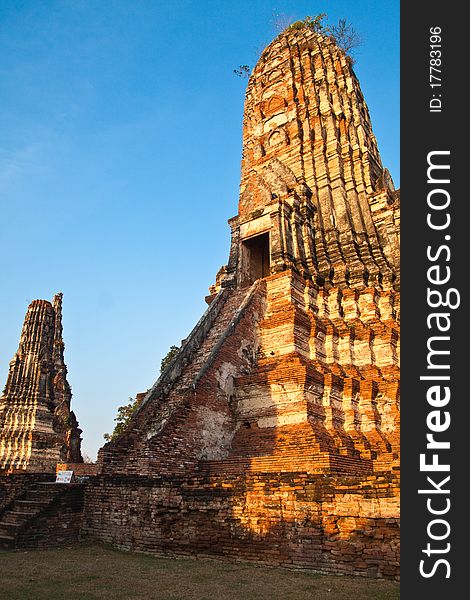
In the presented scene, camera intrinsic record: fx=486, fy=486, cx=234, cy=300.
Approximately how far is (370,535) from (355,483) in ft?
2.47

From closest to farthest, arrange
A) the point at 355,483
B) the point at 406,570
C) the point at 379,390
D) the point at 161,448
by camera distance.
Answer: the point at 406,570
the point at 355,483
the point at 161,448
the point at 379,390

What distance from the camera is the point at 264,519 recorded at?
7672 millimetres

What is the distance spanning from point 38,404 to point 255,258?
1457 cm

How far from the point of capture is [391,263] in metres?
16.5

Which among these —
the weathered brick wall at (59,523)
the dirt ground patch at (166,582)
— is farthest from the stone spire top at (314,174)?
Answer: the dirt ground patch at (166,582)

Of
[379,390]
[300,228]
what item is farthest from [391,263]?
[379,390]

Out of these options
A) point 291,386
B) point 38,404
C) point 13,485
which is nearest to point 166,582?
point 291,386

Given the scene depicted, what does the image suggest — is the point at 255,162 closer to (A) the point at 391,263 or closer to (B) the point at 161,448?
(A) the point at 391,263

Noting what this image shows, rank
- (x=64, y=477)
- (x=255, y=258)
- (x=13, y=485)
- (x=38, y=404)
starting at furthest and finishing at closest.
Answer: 1. (x=38, y=404)
2. (x=255, y=258)
3. (x=64, y=477)
4. (x=13, y=485)

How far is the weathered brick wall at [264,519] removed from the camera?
22.1ft

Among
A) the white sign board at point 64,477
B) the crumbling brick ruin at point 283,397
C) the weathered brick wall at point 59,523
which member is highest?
the crumbling brick ruin at point 283,397

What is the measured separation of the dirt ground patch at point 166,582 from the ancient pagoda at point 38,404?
16.8 meters

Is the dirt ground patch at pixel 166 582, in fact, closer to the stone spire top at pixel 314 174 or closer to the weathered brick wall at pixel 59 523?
the weathered brick wall at pixel 59 523

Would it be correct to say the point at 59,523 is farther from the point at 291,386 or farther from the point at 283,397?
the point at 291,386
